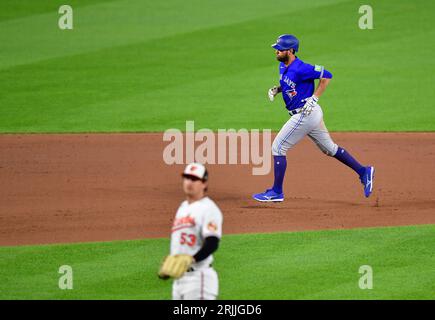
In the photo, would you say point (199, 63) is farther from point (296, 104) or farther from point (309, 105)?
point (309, 105)

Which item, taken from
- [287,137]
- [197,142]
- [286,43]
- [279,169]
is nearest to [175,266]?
[279,169]

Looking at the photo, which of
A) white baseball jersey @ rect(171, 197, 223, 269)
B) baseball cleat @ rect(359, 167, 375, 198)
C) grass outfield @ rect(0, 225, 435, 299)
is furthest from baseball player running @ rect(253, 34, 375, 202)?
white baseball jersey @ rect(171, 197, 223, 269)

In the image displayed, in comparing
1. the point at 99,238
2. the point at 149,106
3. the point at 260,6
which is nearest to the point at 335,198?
the point at 99,238

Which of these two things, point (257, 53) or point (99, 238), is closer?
point (99, 238)

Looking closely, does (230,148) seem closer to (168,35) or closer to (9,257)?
(9,257)

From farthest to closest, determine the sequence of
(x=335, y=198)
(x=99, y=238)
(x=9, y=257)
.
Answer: (x=335, y=198) → (x=99, y=238) → (x=9, y=257)

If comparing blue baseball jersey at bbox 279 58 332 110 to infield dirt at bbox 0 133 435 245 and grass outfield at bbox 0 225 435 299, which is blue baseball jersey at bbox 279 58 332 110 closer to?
infield dirt at bbox 0 133 435 245
